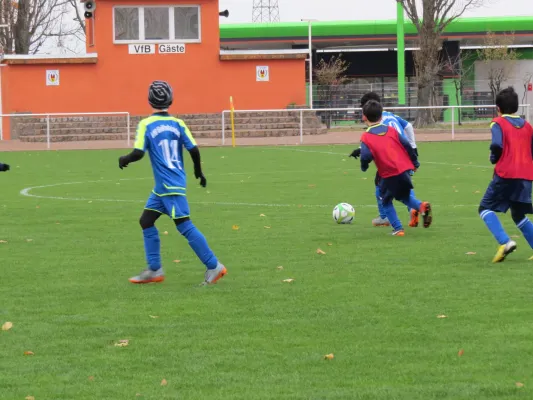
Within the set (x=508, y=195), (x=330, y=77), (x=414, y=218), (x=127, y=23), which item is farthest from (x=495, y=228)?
(x=330, y=77)

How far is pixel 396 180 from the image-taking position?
12055 mm

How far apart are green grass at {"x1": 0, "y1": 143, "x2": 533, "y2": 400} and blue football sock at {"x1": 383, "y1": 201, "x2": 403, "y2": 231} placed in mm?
200

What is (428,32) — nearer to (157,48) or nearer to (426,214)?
(157,48)

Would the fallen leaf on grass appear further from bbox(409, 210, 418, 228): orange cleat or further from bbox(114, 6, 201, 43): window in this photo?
bbox(114, 6, 201, 43): window

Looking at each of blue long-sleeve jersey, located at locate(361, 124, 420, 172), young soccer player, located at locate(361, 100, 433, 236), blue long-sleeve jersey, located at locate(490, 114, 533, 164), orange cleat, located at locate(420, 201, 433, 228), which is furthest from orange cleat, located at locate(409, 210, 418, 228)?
blue long-sleeve jersey, located at locate(490, 114, 533, 164)

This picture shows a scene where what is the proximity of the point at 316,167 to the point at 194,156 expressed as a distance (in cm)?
1522

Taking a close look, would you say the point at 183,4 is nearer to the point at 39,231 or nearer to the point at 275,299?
the point at 39,231

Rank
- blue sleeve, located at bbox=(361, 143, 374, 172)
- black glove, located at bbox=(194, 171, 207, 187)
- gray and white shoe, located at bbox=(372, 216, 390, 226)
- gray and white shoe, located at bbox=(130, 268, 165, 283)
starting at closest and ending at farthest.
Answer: black glove, located at bbox=(194, 171, 207, 187), gray and white shoe, located at bbox=(130, 268, 165, 283), blue sleeve, located at bbox=(361, 143, 374, 172), gray and white shoe, located at bbox=(372, 216, 390, 226)

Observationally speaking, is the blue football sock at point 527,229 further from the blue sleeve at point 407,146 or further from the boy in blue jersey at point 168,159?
the boy in blue jersey at point 168,159

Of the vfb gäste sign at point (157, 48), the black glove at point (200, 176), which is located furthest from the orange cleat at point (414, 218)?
the vfb gäste sign at point (157, 48)

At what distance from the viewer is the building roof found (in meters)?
59.5

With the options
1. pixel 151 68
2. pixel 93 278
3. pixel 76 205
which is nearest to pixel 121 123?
pixel 151 68

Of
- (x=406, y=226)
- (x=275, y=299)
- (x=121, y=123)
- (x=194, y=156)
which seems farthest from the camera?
(x=121, y=123)

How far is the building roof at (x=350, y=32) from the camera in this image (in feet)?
195
